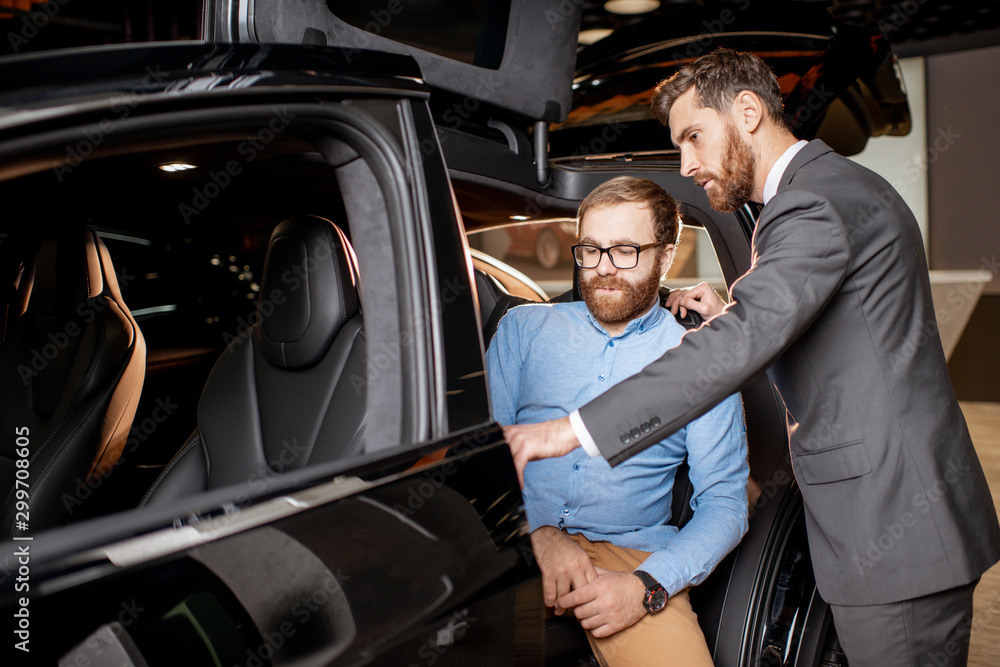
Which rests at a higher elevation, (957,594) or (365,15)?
(365,15)

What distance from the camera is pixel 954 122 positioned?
755cm

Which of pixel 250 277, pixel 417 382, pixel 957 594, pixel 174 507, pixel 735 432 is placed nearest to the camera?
pixel 174 507

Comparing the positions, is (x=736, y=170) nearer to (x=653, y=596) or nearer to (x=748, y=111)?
(x=748, y=111)

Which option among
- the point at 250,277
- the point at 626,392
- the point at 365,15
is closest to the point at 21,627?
the point at 626,392

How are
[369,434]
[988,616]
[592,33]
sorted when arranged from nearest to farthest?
1. [369,434]
2. [988,616]
3. [592,33]

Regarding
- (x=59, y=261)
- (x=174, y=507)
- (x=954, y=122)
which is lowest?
(x=174, y=507)

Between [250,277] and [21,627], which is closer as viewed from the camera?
[21,627]

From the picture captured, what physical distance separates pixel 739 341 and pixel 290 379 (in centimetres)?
83

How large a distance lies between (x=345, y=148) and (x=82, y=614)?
637 millimetres

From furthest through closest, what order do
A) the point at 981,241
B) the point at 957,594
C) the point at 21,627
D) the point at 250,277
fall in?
the point at 981,241, the point at 250,277, the point at 957,594, the point at 21,627

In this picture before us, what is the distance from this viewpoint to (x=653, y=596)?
150 centimetres

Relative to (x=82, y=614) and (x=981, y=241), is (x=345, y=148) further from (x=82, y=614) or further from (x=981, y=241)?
(x=981, y=241)

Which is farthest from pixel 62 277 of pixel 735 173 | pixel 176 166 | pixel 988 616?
pixel 988 616

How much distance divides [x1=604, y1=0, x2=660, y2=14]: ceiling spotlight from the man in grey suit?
5.74 metres
